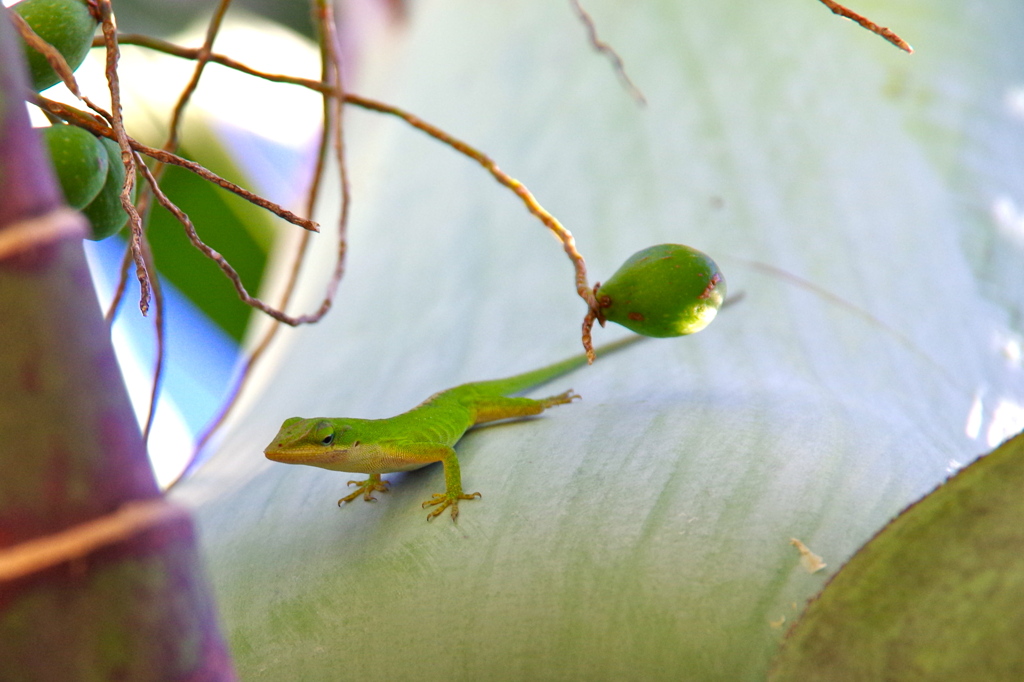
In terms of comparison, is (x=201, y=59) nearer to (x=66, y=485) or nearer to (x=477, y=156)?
(x=477, y=156)

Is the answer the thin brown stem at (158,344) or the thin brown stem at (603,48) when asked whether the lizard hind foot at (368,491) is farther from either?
the thin brown stem at (603,48)

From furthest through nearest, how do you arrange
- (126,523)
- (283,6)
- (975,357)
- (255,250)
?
(255,250) → (283,6) → (975,357) → (126,523)

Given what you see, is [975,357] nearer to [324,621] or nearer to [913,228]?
[913,228]

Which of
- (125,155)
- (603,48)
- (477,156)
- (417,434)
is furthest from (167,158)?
(417,434)

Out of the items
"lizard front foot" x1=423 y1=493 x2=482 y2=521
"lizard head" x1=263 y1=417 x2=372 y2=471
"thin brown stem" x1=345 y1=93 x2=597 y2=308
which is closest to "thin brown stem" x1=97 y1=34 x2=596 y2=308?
"thin brown stem" x1=345 y1=93 x2=597 y2=308

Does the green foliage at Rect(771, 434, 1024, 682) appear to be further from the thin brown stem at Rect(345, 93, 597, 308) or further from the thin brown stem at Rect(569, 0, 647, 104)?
the thin brown stem at Rect(569, 0, 647, 104)

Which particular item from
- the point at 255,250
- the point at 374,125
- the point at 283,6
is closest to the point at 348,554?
the point at 374,125
